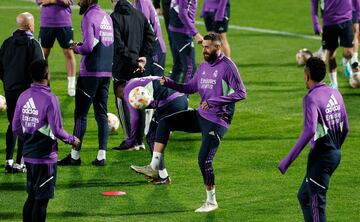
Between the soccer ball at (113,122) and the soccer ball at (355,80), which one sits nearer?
the soccer ball at (113,122)

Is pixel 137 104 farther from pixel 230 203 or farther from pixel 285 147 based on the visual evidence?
pixel 285 147

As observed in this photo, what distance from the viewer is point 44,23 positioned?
1945 cm

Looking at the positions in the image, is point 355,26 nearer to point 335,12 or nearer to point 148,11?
point 335,12

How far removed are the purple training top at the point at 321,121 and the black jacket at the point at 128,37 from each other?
17.0 feet

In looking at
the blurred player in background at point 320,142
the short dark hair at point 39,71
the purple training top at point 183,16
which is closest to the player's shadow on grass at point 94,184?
the short dark hair at point 39,71

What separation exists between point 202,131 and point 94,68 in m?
2.65

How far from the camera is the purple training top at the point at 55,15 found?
63.5 ft

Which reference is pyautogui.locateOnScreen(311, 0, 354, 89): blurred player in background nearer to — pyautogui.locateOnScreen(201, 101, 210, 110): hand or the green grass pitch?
the green grass pitch

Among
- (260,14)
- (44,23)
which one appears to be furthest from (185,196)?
(260,14)

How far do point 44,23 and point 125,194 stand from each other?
6.51 m

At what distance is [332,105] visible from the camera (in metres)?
10.9

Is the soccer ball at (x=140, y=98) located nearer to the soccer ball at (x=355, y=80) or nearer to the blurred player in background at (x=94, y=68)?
the blurred player in background at (x=94, y=68)

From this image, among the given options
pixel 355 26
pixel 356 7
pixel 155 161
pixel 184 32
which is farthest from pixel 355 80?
pixel 155 161

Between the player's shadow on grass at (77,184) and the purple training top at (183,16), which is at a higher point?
the purple training top at (183,16)
